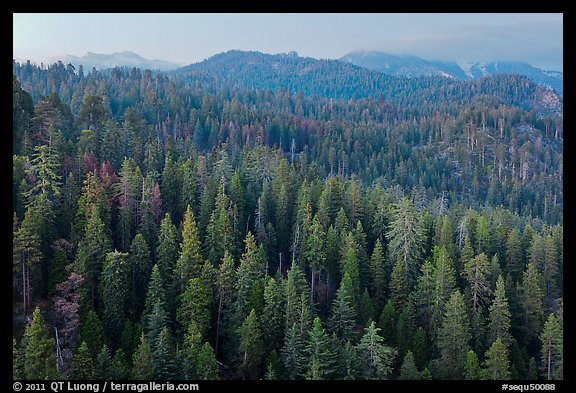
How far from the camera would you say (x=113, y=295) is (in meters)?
42.6

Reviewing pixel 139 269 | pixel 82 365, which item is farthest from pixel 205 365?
pixel 139 269

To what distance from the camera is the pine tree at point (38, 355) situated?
3241cm

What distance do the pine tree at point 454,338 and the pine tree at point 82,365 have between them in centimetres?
2817

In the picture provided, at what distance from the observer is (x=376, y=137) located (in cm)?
16400

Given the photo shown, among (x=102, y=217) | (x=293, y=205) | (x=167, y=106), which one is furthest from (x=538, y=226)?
(x=167, y=106)

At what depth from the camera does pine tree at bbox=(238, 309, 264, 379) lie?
4169 cm

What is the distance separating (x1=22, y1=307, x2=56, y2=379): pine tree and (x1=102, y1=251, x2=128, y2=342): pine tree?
8577mm

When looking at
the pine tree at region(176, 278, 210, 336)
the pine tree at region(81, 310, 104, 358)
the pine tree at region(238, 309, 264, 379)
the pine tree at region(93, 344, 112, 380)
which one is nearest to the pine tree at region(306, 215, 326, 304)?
the pine tree at region(238, 309, 264, 379)

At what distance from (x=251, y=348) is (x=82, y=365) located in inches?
530

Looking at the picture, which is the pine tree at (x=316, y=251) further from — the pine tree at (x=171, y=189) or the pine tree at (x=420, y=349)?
the pine tree at (x=171, y=189)

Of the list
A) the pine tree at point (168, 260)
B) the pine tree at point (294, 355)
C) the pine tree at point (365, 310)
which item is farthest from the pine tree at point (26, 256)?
the pine tree at point (365, 310)

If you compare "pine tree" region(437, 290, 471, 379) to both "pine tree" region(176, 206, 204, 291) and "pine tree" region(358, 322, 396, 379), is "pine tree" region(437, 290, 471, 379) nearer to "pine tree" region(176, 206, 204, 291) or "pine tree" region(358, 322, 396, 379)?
"pine tree" region(358, 322, 396, 379)
